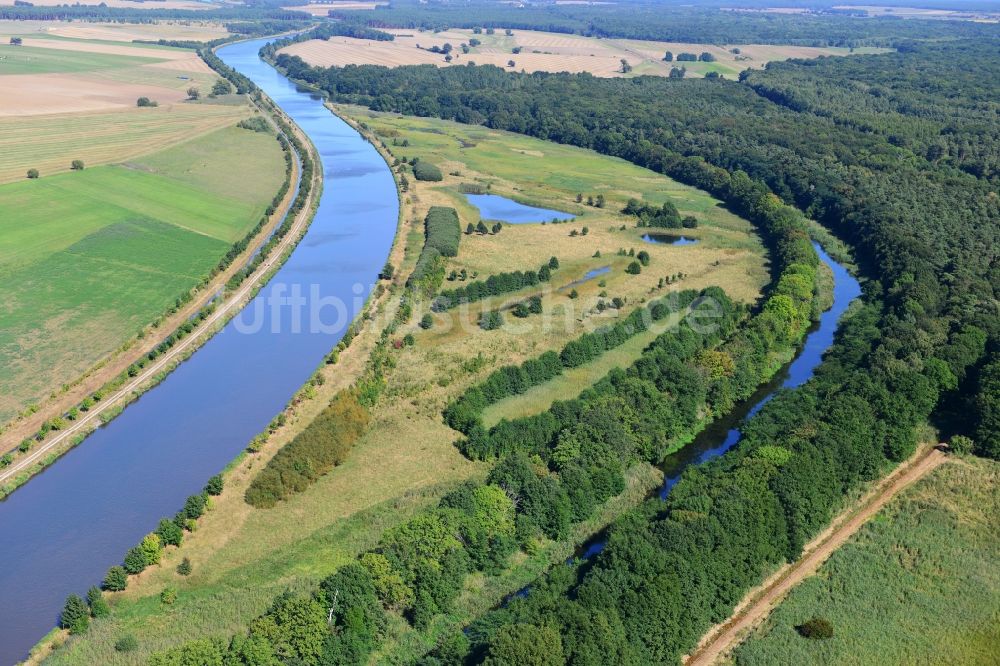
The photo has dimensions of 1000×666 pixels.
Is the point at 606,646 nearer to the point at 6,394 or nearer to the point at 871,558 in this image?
the point at 871,558

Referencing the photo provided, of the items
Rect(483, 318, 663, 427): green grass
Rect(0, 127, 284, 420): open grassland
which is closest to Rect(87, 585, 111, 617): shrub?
Rect(0, 127, 284, 420): open grassland

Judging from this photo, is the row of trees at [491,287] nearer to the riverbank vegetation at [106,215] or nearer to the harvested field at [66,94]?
the riverbank vegetation at [106,215]

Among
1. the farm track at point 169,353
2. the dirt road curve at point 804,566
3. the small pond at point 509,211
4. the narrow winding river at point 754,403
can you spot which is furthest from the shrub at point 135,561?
the small pond at point 509,211

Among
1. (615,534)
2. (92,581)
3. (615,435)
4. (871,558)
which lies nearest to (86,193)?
(92,581)

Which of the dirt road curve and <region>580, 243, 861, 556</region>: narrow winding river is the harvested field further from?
the dirt road curve

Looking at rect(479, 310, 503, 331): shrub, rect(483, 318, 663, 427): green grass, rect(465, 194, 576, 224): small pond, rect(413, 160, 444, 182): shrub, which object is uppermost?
rect(413, 160, 444, 182): shrub

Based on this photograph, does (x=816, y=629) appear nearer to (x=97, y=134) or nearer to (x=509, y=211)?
(x=509, y=211)

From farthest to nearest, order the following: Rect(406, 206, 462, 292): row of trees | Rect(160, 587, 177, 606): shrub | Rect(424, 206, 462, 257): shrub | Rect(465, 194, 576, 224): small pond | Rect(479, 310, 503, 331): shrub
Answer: Rect(465, 194, 576, 224): small pond, Rect(424, 206, 462, 257): shrub, Rect(406, 206, 462, 292): row of trees, Rect(479, 310, 503, 331): shrub, Rect(160, 587, 177, 606): shrub
